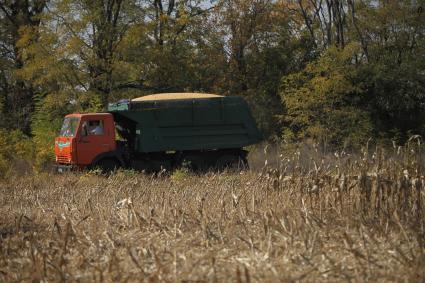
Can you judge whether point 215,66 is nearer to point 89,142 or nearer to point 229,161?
point 229,161

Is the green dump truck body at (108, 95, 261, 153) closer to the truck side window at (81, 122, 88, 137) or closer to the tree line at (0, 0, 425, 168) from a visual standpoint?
the truck side window at (81, 122, 88, 137)

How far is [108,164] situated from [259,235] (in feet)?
42.5

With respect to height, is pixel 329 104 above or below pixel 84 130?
above

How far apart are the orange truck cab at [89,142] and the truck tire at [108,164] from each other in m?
0.03

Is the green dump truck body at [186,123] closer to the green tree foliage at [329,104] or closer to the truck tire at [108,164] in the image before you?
the truck tire at [108,164]

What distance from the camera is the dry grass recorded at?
507 centimetres

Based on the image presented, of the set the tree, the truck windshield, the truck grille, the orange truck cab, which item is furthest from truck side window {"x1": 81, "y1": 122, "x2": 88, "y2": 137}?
the tree

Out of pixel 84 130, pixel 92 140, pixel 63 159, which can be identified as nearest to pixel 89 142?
pixel 92 140

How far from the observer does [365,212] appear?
6.91 m

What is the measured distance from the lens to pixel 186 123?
19.3 m

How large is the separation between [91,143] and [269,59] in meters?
15.0

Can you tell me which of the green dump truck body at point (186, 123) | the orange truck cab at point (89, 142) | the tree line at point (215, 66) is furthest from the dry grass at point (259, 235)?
the tree line at point (215, 66)

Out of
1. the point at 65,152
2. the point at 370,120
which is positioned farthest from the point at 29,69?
the point at 370,120

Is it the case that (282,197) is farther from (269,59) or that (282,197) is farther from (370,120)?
(269,59)
